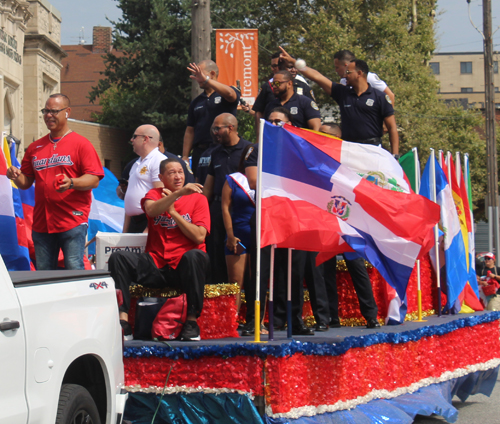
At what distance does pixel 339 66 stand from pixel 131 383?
450cm

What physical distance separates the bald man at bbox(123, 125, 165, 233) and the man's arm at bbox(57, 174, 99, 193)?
1.09m

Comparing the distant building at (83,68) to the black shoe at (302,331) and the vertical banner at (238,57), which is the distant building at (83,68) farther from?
the black shoe at (302,331)

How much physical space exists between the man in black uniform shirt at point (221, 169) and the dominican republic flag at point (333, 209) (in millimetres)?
1290

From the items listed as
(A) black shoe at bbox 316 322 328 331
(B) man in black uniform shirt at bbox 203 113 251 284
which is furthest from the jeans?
(A) black shoe at bbox 316 322 328 331

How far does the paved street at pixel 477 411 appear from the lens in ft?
24.8

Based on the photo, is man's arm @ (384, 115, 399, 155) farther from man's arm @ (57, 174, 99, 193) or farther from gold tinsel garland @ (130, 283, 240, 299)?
man's arm @ (57, 174, 99, 193)

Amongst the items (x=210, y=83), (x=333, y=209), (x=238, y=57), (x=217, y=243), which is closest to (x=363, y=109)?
(x=210, y=83)

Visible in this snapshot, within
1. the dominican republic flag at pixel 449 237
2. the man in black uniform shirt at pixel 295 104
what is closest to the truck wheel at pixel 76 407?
the man in black uniform shirt at pixel 295 104

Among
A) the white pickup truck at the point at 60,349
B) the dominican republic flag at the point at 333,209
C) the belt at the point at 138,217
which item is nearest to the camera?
the white pickup truck at the point at 60,349

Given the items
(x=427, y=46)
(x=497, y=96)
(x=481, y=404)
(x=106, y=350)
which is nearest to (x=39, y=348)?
(x=106, y=350)

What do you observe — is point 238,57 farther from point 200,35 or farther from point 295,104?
point 295,104

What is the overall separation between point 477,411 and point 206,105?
4.71 metres

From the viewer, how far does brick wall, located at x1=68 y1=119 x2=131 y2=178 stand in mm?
37062

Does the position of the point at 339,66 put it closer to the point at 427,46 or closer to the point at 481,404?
the point at 481,404
